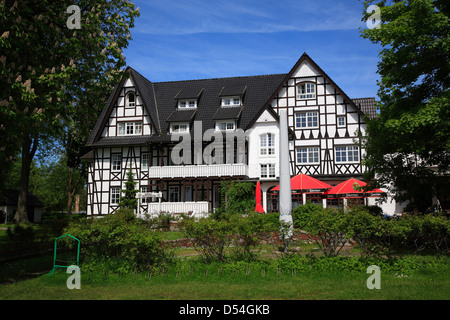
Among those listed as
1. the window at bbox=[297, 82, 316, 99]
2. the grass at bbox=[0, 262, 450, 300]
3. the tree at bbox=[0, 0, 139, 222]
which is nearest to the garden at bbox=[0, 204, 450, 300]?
the grass at bbox=[0, 262, 450, 300]

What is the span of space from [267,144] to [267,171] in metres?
2.21

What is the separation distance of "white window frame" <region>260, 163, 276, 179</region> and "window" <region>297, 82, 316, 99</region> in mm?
6062

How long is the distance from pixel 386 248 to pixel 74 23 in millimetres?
11932

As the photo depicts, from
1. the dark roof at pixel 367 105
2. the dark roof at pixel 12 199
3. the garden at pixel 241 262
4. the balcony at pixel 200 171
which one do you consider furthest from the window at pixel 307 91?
the dark roof at pixel 12 199

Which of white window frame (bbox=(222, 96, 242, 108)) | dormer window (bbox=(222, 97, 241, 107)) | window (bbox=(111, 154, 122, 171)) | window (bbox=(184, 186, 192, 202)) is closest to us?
Answer: window (bbox=(184, 186, 192, 202))

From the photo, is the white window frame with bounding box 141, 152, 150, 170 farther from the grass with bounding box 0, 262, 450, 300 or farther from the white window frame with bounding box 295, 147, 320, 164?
the grass with bounding box 0, 262, 450, 300

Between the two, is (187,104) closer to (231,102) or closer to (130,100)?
(231,102)

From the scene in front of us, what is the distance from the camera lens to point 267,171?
3147cm

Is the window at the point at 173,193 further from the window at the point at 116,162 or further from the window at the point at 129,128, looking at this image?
the window at the point at 129,128

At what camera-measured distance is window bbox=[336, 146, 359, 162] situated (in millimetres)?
30562

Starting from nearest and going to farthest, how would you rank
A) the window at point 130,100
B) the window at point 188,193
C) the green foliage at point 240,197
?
the green foliage at point 240,197, the window at point 188,193, the window at point 130,100

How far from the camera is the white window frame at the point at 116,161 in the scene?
34.6 metres

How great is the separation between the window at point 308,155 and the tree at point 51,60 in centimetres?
1946

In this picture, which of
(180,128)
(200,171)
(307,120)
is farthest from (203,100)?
(307,120)
